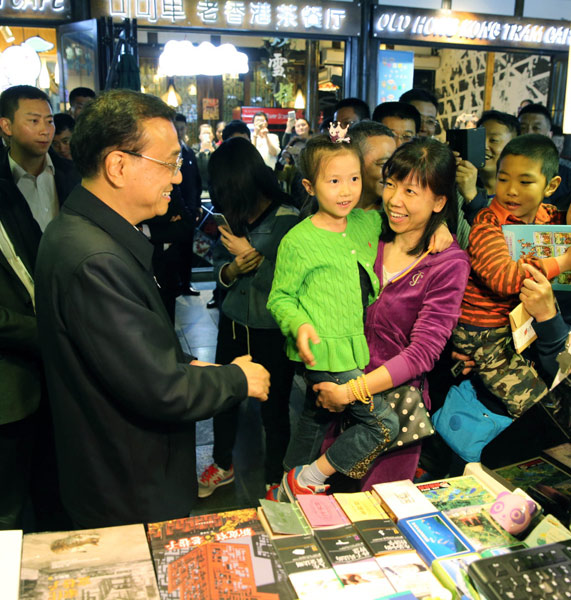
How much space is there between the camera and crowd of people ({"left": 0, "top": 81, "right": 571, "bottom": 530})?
1.44 metres

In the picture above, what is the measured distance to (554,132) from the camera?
5574mm

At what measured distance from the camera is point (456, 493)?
1.49 m

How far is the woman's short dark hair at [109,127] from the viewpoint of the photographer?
1.46 m

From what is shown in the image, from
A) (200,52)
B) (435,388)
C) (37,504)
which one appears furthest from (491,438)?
(200,52)

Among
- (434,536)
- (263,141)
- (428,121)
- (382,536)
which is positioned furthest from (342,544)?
(263,141)

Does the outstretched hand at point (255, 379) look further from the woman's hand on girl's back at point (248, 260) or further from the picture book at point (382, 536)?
the woman's hand on girl's back at point (248, 260)

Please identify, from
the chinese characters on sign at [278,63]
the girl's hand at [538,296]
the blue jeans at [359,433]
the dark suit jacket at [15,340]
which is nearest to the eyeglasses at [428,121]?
the girl's hand at [538,296]

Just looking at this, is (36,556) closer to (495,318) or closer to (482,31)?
(495,318)

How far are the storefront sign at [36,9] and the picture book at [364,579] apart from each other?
5.83m

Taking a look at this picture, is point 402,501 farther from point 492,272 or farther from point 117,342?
point 492,272

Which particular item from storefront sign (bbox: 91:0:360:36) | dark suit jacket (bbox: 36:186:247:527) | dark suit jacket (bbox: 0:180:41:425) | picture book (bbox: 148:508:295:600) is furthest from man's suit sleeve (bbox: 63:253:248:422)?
storefront sign (bbox: 91:0:360:36)

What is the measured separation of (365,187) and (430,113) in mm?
1766

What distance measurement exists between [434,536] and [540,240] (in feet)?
3.72

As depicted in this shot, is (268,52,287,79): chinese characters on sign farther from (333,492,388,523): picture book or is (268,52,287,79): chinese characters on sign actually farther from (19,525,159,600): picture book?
(19,525,159,600): picture book
